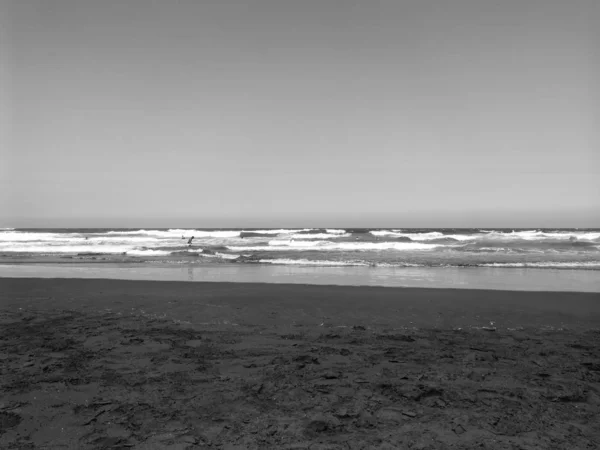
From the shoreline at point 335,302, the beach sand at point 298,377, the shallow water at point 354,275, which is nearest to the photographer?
the beach sand at point 298,377

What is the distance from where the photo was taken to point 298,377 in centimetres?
387

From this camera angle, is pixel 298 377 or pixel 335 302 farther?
pixel 335 302

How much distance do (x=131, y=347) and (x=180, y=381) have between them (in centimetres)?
137

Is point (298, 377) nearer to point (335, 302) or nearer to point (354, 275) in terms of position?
point (335, 302)

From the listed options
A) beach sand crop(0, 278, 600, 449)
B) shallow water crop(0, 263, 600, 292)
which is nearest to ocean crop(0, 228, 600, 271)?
shallow water crop(0, 263, 600, 292)

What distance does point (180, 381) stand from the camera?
12.3 ft

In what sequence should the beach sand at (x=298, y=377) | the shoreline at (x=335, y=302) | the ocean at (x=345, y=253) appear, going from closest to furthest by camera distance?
the beach sand at (x=298, y=377) < the shoreline at (x=335, y=302) < the ocean at (x=345, y=253)

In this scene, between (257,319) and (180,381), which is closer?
(180,381)

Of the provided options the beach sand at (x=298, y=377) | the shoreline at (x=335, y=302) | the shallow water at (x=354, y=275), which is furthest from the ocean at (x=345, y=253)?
the beach sand at (x=298, y=377)

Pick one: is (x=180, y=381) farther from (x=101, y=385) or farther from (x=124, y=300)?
(x=124, y=300)

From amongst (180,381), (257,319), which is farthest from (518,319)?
(180,381)

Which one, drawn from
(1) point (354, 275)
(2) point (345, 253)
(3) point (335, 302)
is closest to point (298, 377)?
(3) point (335, 302)

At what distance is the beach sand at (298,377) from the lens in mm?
2846

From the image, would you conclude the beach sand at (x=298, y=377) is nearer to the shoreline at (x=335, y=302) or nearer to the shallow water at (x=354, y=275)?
the shoreline at (x=335, y=302)
